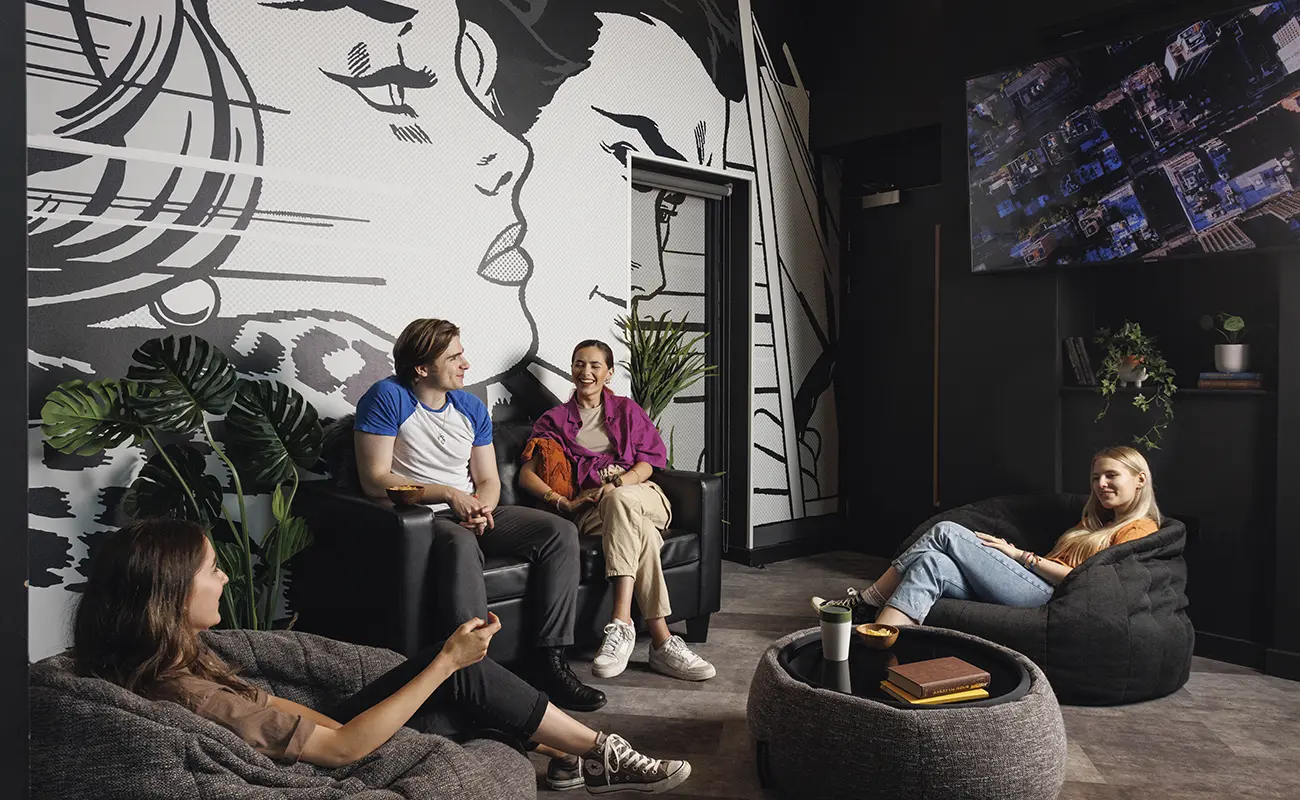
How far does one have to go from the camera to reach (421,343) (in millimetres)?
3377

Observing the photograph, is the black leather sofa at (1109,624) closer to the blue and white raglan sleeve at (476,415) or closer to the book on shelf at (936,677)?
the book on shelf at (936,677)

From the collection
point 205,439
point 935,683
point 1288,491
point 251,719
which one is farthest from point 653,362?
point 251,719

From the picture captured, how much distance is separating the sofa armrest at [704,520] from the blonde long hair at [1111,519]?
130 cm

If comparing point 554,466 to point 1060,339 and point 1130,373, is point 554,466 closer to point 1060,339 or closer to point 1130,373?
point 1060,339

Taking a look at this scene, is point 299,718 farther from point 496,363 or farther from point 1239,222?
point 1239,222

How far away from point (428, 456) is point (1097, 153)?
3004mm

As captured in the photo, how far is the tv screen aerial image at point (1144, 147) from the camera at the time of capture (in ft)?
10.9

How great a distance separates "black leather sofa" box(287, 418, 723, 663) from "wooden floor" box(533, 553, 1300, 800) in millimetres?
287

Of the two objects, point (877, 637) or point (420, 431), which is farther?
point (420, 431)

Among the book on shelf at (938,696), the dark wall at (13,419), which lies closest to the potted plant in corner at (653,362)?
the book on shelf at (938,696)

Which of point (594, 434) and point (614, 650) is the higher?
point (594, 434)

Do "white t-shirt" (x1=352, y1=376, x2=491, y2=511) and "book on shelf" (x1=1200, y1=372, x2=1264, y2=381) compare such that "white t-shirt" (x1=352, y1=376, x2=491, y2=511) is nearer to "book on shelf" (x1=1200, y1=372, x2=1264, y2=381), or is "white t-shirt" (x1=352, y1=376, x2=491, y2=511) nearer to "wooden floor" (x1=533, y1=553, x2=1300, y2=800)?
"wooden floor" (x1=533, y1=553, x2=1300, y2=800)

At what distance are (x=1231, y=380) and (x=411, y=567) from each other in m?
3.23

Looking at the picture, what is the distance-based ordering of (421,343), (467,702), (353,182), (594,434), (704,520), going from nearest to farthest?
(467,702), (421,343), (353,182), (704,520), (594,434)
